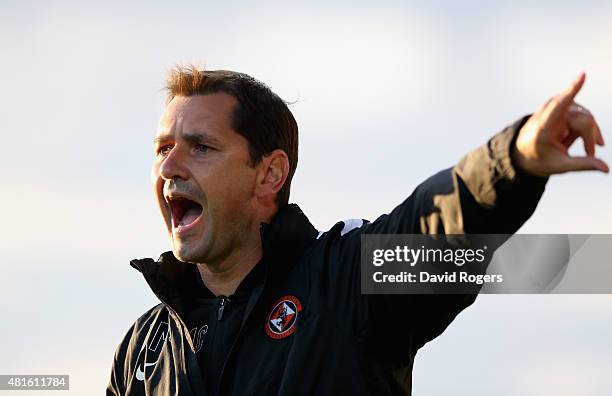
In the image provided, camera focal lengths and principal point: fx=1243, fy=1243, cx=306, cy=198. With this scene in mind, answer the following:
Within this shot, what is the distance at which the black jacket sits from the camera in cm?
705

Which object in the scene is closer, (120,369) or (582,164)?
(582,164)

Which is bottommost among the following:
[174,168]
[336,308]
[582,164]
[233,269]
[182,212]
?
[336,308]

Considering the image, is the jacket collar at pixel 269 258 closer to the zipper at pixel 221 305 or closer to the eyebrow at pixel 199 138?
the zipper at pixel 221 305

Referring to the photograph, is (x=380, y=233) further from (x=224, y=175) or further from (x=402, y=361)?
(x=224, y=175)

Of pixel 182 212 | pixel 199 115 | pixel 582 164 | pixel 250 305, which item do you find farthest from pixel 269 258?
pixel 582 164

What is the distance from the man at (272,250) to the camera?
22.9 ft

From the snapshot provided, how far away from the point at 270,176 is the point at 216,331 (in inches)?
55.9

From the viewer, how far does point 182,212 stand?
968 cm

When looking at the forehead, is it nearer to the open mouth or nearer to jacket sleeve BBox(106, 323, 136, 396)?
the open mouth

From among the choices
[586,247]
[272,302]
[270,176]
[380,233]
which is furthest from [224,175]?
[586,247]

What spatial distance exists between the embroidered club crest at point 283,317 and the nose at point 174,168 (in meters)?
1.33

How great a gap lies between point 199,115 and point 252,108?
51 cm

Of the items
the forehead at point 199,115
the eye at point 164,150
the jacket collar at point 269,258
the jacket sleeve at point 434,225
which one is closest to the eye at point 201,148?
the forehead at point 199,115

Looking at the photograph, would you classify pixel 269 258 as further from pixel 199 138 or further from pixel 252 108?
pixel 252 108
